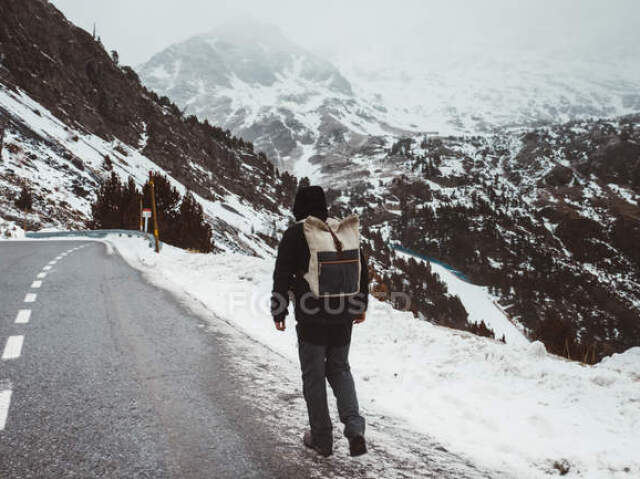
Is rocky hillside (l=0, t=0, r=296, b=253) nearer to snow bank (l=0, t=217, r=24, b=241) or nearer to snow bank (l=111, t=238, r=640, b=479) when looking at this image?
snow bank (l=0, t=217, r=24, b=241)

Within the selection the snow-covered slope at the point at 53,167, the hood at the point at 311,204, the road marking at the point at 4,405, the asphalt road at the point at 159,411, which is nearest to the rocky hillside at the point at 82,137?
the snow-covered slope at the point at 53,167

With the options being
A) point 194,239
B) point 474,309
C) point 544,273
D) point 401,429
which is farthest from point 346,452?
point 544,273

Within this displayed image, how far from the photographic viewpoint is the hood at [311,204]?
3.57 meters

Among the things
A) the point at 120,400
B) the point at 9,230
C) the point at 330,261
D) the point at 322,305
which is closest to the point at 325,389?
the point at 322,305

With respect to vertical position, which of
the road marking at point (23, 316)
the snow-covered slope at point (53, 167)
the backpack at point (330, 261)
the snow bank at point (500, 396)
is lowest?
the snow bank at point (500, 396)

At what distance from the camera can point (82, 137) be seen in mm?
51250

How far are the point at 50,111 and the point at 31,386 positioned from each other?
55.9 m

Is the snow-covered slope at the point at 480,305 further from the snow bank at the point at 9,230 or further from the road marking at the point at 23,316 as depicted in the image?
the road marking at the point at 23,316

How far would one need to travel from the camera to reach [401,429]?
4.06m

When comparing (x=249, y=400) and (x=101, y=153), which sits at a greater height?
(x=101, y=153)

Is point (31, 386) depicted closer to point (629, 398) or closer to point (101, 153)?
point (629, 398)

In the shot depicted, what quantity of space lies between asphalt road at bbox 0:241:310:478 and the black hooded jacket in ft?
3.49

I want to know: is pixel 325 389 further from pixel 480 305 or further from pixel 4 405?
pixel 480 305

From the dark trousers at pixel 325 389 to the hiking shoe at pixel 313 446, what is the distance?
0.09 feet
